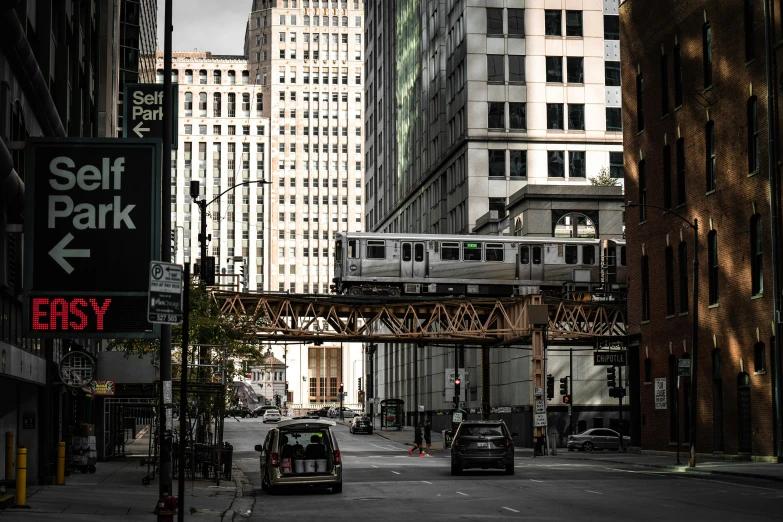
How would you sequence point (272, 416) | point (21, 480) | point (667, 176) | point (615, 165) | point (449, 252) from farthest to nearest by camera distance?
point (272, 416)
point (615, 165)
point (449, 252)
point (667, 176)
point (21, 480)

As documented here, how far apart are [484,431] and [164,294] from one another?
21.2 m

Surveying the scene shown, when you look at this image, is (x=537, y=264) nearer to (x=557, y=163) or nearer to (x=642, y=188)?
(x=642, y=188)

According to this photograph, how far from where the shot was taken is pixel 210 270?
122 ft

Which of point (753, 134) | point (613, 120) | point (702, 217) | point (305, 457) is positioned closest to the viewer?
point (305, 457)

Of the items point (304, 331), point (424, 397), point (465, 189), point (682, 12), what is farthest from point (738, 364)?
point (424, 397)

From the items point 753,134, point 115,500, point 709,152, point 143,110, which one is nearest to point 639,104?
point 709,152

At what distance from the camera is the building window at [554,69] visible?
290ft

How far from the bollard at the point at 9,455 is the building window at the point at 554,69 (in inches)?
2620

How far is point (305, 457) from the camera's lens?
1171 inches

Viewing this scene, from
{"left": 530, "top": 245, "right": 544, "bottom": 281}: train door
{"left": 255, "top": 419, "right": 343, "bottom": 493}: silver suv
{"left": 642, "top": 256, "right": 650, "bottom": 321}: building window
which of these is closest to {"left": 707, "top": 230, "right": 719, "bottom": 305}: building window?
{"left": 642, "top": 256, "right": 650, "bottom": 321}: building window

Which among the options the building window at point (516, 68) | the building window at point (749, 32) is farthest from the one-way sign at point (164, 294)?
the building window at point (516, 68)

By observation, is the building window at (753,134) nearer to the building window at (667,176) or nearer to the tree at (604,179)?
the building window at (667,176)

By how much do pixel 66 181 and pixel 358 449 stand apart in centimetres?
4948

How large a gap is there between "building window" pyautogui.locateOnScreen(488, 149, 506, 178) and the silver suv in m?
59.8
